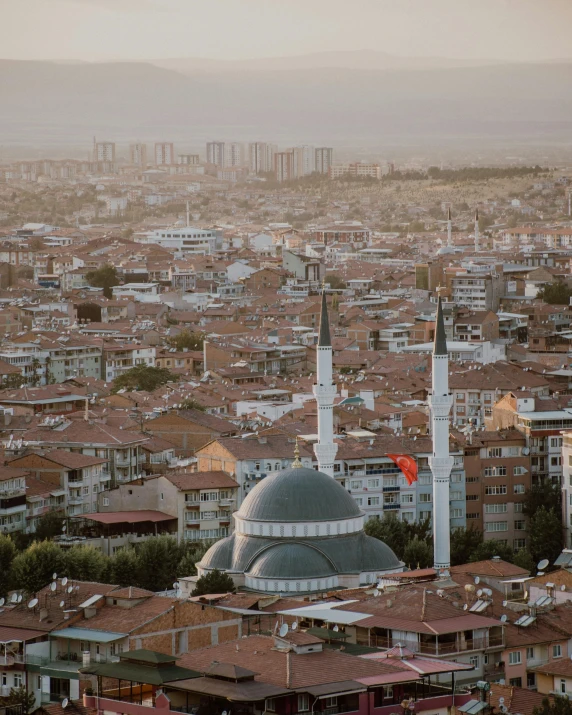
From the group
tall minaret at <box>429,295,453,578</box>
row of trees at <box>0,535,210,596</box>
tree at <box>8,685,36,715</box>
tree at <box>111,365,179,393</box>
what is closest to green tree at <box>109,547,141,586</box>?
row of trees at <box>0,535,210,596</box>

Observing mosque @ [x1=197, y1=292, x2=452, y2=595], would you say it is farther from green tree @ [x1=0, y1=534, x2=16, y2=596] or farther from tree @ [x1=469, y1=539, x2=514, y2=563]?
tree @ [x1=469, y1=539, x2=514, y2=563]

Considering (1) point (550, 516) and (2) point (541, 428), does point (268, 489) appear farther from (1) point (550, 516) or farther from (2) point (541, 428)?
(2) point (541, 428)

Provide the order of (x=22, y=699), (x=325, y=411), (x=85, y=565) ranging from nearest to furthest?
(x=22, y=699) < (x=85, y=565) < (x=325, y=411)

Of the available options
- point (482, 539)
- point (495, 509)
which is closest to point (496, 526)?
point (495, 509)

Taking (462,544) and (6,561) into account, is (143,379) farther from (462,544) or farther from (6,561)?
(6,561)

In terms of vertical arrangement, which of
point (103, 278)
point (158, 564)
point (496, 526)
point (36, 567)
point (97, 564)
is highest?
point (36, 567)

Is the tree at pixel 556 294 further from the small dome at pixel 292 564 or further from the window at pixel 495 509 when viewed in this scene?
the small dome at pixel 292 564
